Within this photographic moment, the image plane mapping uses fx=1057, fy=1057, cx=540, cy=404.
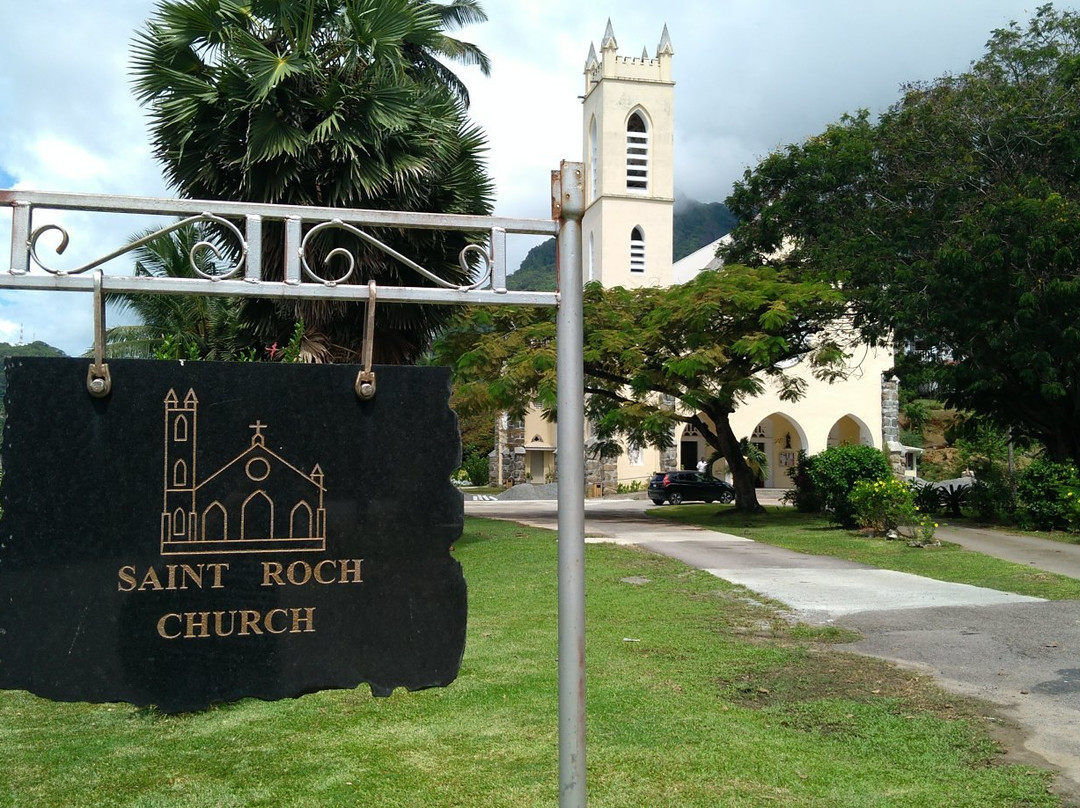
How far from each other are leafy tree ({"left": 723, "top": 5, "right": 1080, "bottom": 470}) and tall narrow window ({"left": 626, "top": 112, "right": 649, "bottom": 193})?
20.5 meters

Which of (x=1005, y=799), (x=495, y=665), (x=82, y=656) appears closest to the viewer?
(x=82, y=656)

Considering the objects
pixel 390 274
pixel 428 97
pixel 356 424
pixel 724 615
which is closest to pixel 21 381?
pixel 356 424

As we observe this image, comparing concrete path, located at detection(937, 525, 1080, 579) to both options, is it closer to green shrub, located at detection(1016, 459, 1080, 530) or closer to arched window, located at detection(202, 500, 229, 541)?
green shrub, located at detection(1016, 459, 1080, 530)

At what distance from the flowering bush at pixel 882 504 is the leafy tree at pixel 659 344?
152 inches

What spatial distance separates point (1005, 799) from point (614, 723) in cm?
207

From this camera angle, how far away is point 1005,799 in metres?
4.77

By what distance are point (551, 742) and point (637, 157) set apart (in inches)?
1645

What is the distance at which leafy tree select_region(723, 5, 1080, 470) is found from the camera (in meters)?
19.0

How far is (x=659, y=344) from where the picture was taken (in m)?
23.0

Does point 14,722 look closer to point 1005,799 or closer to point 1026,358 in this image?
point 1005,799

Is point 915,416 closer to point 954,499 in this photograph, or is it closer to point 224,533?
point 954,499

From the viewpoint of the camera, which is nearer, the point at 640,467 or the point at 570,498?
the point at 570,498

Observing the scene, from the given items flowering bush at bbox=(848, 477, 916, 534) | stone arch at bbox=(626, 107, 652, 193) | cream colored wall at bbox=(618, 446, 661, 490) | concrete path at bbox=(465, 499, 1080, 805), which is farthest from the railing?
stone arch at bbox=(626, 107, 652, 193)

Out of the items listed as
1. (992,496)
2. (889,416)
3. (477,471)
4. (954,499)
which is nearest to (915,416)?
(889,416)
